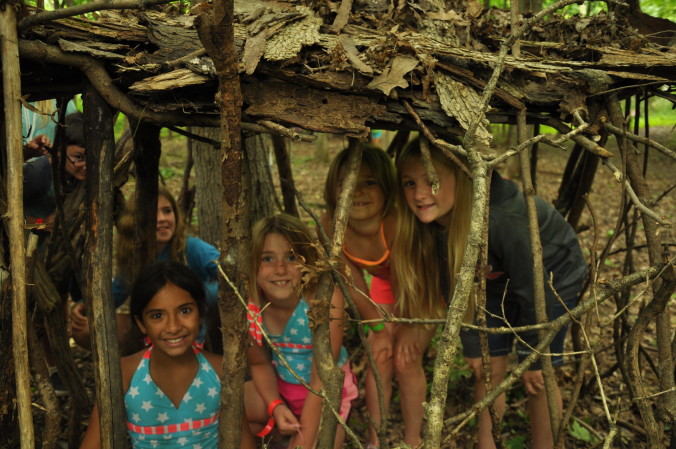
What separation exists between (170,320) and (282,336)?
68 centimetres

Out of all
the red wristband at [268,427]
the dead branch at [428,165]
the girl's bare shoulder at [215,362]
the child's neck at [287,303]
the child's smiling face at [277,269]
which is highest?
the dead branch at [428,165]

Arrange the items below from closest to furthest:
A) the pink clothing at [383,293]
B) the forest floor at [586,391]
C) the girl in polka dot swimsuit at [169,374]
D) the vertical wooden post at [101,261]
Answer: the vertical wooden post at [101,261] < the girl in polka dot swimsuit at [169,374] < the forest floor at [586,391] < the pink clothing at [383,293]

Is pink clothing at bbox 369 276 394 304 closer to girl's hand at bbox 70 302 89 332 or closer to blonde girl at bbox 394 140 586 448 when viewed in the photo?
blonde girl at bbox 394 140 586 448

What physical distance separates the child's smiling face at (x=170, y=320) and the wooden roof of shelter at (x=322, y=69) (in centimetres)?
102

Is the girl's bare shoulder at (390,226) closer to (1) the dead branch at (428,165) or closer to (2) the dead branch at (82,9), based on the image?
(1) the dead branch at (428,165)

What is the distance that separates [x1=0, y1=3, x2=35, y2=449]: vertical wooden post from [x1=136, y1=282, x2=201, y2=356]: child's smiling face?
3.10ft

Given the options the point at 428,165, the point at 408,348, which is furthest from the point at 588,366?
the point at 428,165

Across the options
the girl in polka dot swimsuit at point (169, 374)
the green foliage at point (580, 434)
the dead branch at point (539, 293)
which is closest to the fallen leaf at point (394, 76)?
the dead branch at point (539, 293)

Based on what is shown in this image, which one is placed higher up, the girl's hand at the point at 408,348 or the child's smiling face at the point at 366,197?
the child's smiling face at the point at 366,197

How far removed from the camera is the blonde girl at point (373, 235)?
2961mm

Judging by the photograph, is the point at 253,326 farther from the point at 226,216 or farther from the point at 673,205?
the point at 673,205

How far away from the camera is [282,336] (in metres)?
3.08

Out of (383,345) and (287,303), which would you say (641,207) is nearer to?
(383,345)

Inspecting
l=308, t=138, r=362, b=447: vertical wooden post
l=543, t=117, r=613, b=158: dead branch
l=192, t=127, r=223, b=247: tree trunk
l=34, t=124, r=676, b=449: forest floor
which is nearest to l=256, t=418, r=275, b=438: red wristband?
l=34, t=124, r=676, b=449: forest floor
